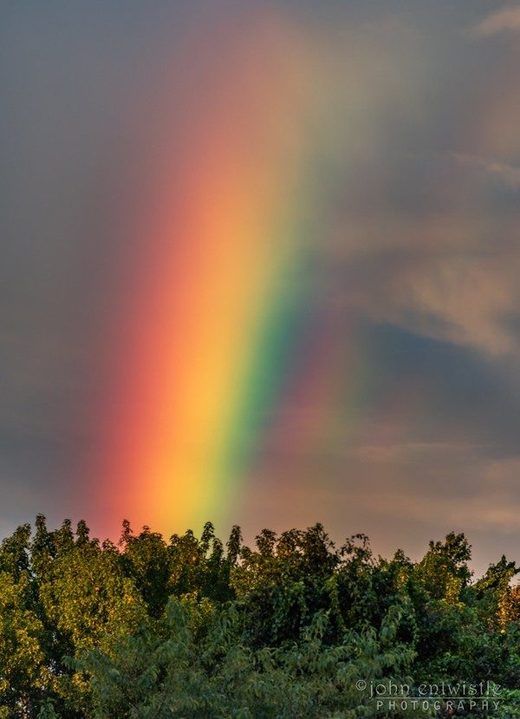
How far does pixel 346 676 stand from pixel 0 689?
14311mm

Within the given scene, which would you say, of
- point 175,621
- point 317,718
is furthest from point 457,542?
point 317,718

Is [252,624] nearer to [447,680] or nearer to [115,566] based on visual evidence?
[447,680]

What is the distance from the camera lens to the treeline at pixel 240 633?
18.1 m

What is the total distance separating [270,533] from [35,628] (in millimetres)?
7260

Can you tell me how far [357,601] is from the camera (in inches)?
980

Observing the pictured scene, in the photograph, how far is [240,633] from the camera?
25.5m

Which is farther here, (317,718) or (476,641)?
(476,641)

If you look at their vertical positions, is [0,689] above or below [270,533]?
below

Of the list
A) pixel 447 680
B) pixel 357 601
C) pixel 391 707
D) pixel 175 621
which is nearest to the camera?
pixel 391 707

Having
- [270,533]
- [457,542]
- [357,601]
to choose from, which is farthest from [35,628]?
[457,542]

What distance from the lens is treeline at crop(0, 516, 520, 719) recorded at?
18.1 meters

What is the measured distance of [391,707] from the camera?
61.6 ft

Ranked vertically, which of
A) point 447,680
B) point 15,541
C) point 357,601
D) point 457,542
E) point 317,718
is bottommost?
point 317,718

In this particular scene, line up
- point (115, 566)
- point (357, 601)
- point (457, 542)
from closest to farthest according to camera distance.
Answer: point (357, 601) → point (115, 566) → point (457, 542)
